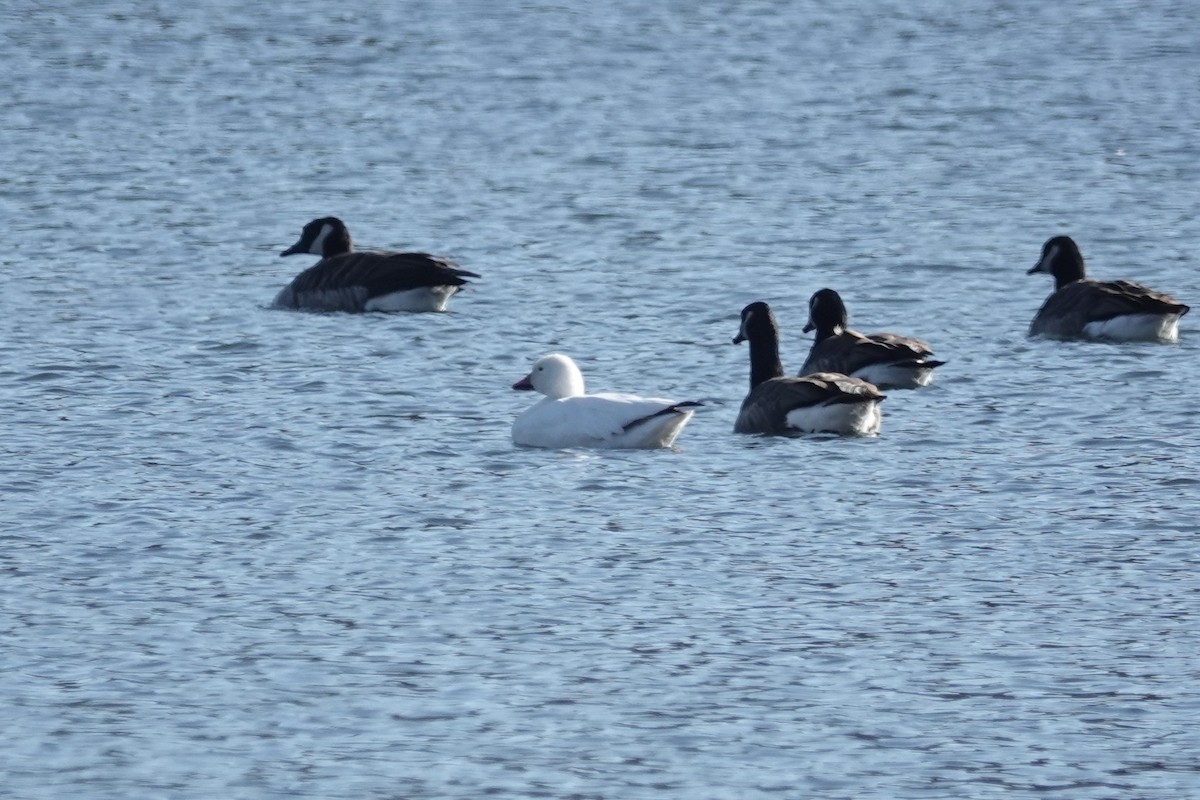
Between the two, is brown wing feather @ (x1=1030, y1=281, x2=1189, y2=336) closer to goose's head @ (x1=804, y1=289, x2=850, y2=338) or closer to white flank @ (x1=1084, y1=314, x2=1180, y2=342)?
white flank @ (x1=1084, y1=314, x2=1180, y2=342)

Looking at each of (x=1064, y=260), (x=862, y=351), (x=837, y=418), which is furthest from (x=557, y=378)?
(x=1064, y=260)

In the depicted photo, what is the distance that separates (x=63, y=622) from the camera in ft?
39.3

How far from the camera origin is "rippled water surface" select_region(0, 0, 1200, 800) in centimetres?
1032

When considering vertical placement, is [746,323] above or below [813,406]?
above

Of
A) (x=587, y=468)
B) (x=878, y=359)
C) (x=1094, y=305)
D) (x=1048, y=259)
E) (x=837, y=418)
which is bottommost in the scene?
(x=587, y=468)

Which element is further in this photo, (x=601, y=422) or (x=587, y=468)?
(x=601, y=422)

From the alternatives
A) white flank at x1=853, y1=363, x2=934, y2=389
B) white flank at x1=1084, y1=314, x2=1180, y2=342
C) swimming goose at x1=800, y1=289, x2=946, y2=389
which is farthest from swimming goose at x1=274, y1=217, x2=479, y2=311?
white flank at x1=1084, y1=314, x2=1180, y2=342

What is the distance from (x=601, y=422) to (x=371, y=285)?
695cm

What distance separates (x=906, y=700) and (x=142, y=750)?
3.32m

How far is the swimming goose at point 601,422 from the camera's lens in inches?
644

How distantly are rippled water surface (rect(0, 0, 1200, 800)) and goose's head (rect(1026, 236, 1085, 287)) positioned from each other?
0.53 metres

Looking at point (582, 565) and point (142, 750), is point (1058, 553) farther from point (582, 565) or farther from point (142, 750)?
point (142, 750)

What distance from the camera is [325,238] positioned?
24516 millimetres

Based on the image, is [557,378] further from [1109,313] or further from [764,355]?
[1109,313]
